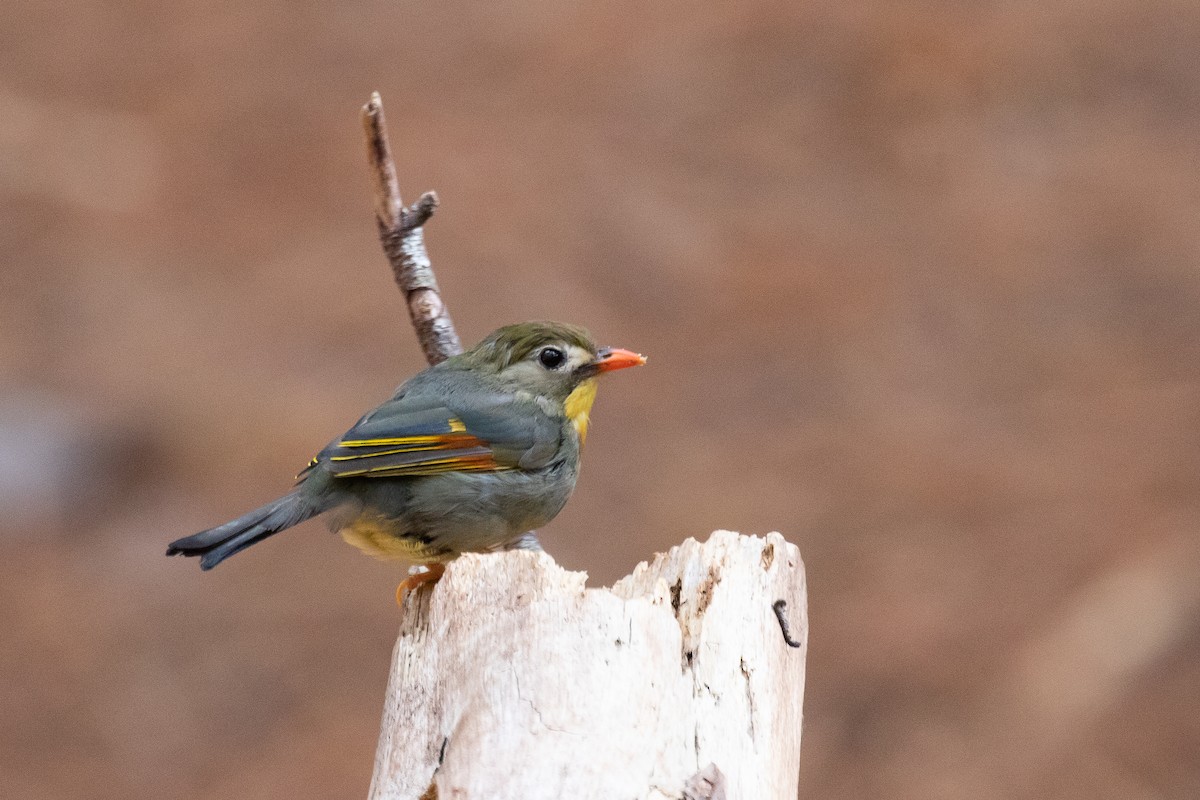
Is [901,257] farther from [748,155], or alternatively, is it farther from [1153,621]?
[1153,621]

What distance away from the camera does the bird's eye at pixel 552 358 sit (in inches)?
205

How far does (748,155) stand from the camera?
40.7 feet

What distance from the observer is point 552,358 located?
5.23m

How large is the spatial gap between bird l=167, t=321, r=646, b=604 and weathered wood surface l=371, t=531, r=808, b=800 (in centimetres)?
84

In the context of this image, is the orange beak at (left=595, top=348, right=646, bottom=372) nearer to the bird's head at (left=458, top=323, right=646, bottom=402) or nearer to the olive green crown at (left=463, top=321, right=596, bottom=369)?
the bird's head at (left=458, top=323, right=646, bottom=402)

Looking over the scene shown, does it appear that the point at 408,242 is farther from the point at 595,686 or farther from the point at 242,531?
the point at 595,686

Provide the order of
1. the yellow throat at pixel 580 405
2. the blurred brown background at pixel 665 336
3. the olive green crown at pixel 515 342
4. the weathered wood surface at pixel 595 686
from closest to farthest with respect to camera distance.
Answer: the weathered wood surface at pixel 595 686, the olive green crown at pixel 515 342, the yellow throat at pixel 580 405, the blurred brown background at pixel 665 336

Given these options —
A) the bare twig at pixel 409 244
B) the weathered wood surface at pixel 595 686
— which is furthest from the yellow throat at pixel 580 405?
the weathered wood surface at pixel 595 686

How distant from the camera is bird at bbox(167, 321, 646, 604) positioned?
470 cm

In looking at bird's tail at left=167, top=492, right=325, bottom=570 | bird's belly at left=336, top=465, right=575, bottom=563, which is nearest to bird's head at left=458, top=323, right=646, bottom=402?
bird's belly at left=336, top=465, right=575, bottom=563

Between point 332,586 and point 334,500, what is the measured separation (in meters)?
4.91

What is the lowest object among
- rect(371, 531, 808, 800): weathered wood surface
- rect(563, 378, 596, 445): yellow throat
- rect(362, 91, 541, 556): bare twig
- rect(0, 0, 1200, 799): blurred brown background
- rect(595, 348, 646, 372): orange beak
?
rect(371, 531, 808, 800): weathered wood surface

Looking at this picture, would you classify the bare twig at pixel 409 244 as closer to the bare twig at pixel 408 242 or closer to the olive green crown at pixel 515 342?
the bare twig at pixel 408 242

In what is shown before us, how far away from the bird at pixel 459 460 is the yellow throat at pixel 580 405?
1 cm
